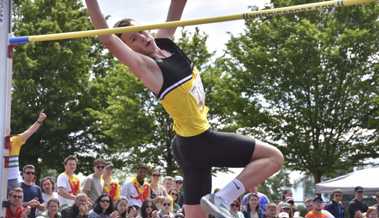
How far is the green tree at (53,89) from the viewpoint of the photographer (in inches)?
1091

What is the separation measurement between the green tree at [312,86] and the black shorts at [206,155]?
21052mm

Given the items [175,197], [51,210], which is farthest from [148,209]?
[175,197]

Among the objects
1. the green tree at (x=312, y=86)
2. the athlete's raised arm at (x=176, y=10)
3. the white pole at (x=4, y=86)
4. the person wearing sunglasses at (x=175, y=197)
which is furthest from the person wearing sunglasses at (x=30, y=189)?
the green tree at (x=312, y=86)

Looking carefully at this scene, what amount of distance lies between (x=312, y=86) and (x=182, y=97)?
72.0ft

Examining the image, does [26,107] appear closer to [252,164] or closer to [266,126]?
[266,126]

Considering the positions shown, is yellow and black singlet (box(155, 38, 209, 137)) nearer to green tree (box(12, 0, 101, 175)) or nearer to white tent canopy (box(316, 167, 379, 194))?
white tent canopy (box(316, 167, 379, 194))

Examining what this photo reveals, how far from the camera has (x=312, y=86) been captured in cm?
2625

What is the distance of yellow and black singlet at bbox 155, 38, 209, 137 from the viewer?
4.79m

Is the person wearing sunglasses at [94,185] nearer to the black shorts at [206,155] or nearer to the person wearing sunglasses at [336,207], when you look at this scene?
the person wearing sunglasses at [336,207]

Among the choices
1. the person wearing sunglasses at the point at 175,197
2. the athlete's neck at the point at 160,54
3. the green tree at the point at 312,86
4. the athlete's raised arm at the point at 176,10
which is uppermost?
the green tree at the point at 312,86

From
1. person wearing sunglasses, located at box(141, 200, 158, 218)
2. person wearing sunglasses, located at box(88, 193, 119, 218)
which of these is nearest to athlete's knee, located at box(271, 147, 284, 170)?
person wearing sunglasses, located at box(88, 193, 119, 218)

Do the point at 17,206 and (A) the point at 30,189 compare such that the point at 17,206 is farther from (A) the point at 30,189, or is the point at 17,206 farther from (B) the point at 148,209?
(B) the point at 148,209

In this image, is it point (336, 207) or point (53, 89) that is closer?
point (336, 207)

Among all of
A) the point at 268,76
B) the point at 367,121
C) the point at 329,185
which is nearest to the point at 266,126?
the point at 268,76
